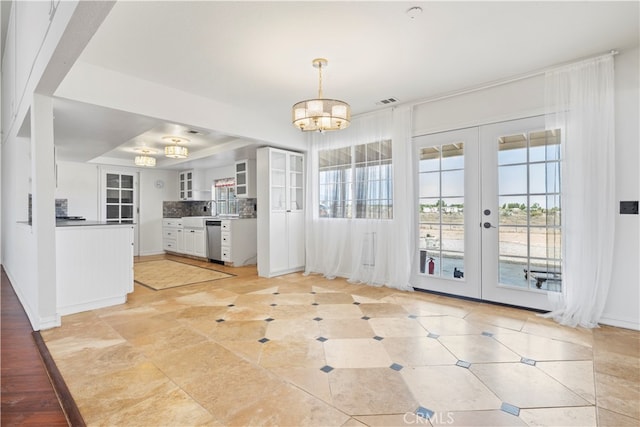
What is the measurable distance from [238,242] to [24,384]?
4373mm

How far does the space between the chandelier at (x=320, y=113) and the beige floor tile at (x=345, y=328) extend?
6.32 feet

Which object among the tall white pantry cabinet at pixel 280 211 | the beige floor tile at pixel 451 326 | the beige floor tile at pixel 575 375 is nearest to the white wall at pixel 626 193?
the beige floor tile at pixel 575 375

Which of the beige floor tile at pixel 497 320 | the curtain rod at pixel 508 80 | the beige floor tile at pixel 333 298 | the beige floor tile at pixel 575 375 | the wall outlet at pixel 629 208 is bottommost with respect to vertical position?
the beige floor tile at pixel 575 375

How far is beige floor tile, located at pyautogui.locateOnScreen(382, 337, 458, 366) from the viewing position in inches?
88.5

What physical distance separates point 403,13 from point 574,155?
7.30ft

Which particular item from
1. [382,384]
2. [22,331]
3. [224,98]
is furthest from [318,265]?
[22,331]

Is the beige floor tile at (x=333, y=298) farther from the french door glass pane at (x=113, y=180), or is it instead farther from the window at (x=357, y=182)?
the french door glass pane at (x=113, y=180)

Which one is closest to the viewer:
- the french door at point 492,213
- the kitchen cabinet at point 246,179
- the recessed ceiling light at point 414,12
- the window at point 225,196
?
the recessed ceiling light at point 414,12

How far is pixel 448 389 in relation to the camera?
1897 millimetres

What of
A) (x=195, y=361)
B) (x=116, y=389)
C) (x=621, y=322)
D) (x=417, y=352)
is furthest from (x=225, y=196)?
(x=621, y=322)

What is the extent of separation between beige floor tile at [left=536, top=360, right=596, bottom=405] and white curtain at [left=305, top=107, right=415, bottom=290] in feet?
6.73

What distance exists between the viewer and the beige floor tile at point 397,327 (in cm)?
274

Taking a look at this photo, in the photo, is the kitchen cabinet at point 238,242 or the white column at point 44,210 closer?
the white column at point 44,210

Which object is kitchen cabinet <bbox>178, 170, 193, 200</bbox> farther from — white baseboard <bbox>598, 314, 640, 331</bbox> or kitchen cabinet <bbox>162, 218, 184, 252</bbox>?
white baseboard <bbox>598, 314, 640, 331</bbox>
